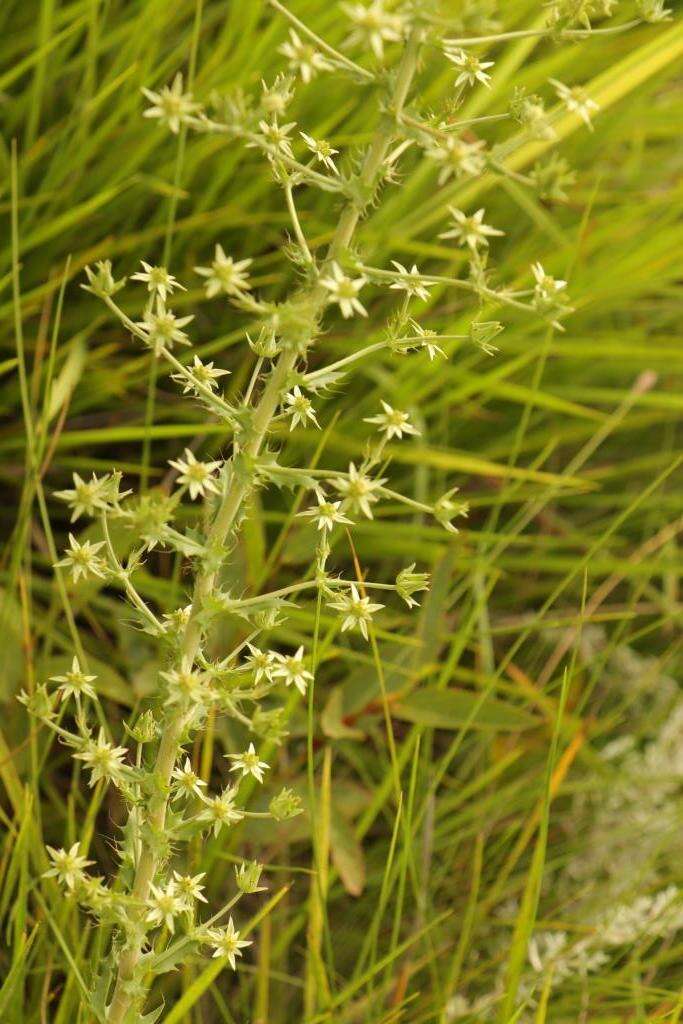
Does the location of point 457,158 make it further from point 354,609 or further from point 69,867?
point 69,867

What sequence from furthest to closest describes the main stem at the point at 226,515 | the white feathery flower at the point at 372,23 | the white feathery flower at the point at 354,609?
1. the white feathery flower at the point at 354,609
2. the main stem at the point at 226,515
3. the white feathery flower at the point at 372,23

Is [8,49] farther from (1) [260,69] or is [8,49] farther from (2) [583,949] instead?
(2) [583,949]

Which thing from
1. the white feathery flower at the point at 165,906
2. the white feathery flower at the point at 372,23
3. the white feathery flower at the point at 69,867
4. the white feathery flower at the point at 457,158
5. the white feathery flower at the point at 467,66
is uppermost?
the white feathery flower at the point at 372,23

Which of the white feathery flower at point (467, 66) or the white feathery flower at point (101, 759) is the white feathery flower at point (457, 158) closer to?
the white feathery flower at point (467, 66)

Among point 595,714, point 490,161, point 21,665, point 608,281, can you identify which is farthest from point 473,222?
point 595,714

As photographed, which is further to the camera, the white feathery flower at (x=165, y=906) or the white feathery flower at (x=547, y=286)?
the white feathery flower at (x=165, y=906)

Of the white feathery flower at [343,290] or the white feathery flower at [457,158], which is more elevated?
the white feathery flower at [457,158]

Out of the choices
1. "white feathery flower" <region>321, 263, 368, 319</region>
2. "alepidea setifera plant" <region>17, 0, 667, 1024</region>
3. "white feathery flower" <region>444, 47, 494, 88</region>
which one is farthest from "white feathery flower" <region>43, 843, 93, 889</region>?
"white feathery flower" <region>444, 47, 494, 88</region>

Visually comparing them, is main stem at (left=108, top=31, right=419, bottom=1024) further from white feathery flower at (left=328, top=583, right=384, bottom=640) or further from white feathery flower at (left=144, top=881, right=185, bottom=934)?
white feathery flower at (left=328, top=583, right=384, bottom=640)

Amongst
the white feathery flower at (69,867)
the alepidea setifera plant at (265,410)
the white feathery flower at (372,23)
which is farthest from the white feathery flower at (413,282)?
the white feathery flower at (69,867)
